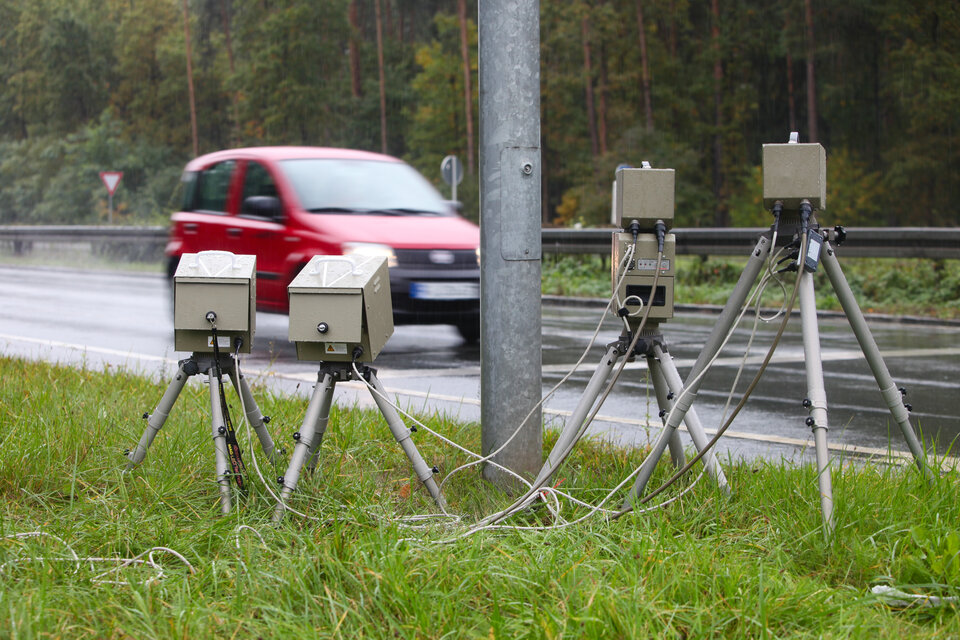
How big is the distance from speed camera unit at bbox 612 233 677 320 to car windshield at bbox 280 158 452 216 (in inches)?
271

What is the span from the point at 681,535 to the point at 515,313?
4.01 ft

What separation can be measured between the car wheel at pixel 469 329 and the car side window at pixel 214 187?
115 inches

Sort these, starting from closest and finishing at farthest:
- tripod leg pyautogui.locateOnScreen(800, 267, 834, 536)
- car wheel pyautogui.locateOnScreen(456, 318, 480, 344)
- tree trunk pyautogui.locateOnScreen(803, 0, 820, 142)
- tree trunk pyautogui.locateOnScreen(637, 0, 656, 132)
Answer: tripod leg pyautogui.locateOnScreen(800, 267, 834, 536)
car wheel pyautogui.locateOnScreen(456, 318, 480, 344)
tree trunk pyautogui.locateOnScreen(803, 0, 820, 142)
tree trunk pyautogui.locateOnScreen(637, 0, 656, 132)

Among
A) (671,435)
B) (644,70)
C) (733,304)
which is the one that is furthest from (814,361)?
(644,70)

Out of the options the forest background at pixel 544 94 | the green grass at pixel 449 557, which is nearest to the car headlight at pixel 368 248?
the green grass at pixel 449 557

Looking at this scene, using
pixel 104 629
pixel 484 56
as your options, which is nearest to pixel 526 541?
pixel 104 629

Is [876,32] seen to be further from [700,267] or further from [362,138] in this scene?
[700,267]

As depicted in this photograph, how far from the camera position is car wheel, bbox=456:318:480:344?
34.7ft

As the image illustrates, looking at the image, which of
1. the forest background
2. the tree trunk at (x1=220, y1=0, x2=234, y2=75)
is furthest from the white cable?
the tree trunk at (x1=220, y1=0, x2=234, y2=75)

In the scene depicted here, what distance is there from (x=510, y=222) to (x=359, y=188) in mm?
6877

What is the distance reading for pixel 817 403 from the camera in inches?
144

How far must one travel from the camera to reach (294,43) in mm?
54688

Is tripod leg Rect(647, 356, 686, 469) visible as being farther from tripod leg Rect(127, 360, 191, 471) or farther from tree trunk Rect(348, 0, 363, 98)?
tree trunk Rect(348, 0, 363, 98)

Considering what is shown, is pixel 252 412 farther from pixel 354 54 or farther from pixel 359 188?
pixel 354 54
